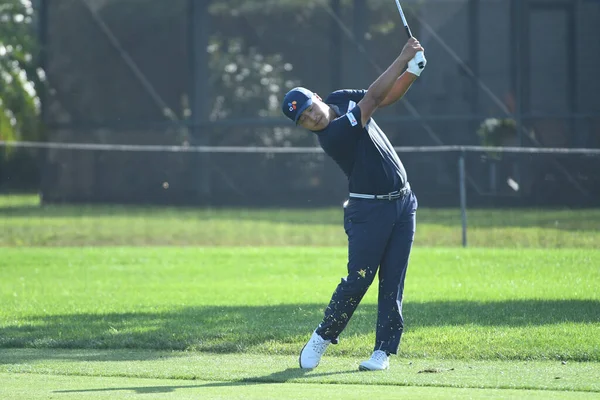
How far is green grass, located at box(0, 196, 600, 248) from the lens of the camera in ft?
59.0

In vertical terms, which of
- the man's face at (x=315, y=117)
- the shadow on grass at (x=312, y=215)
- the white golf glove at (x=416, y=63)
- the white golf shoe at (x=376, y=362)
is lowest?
the shadow on grass at (x=312, y=215)

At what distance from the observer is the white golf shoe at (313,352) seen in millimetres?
7484

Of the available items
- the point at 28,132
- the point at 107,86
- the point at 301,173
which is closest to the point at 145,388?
the point at 301,173

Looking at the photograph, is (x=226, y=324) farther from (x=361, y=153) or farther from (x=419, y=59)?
(x=419, y=59)

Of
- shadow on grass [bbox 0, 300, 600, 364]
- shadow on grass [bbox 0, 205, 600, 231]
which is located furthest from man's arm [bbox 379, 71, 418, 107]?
shadow on grass [bbox 0, 205, 600, 231]

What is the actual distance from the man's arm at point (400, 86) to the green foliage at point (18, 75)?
1048 inches

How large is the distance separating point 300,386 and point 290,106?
1.86 m

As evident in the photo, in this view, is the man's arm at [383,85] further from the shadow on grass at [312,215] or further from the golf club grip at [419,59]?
the shadow on grass at [312,215]

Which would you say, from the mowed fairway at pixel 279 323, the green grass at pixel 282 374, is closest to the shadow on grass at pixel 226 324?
the mowed fairway at pixel 279 323

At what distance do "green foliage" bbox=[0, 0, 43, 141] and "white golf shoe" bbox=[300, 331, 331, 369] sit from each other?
2631 cm

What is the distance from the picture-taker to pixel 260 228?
20.9 m

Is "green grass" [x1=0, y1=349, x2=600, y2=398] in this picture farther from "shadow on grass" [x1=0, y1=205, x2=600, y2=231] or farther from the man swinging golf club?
"shadow on grass" [x1=0, y1=205, x2=600, y2=231]

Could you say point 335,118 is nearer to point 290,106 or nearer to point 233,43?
point 290,106

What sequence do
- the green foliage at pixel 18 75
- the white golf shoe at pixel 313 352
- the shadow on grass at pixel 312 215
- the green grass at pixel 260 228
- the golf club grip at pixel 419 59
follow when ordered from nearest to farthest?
the golf club grip at pixel 419 59
the white golf shoe at pixel 313 352
the green grass at pixel 260 228
the shadow on grass at pixel 312 215
the green foliage at pixel 18 75
